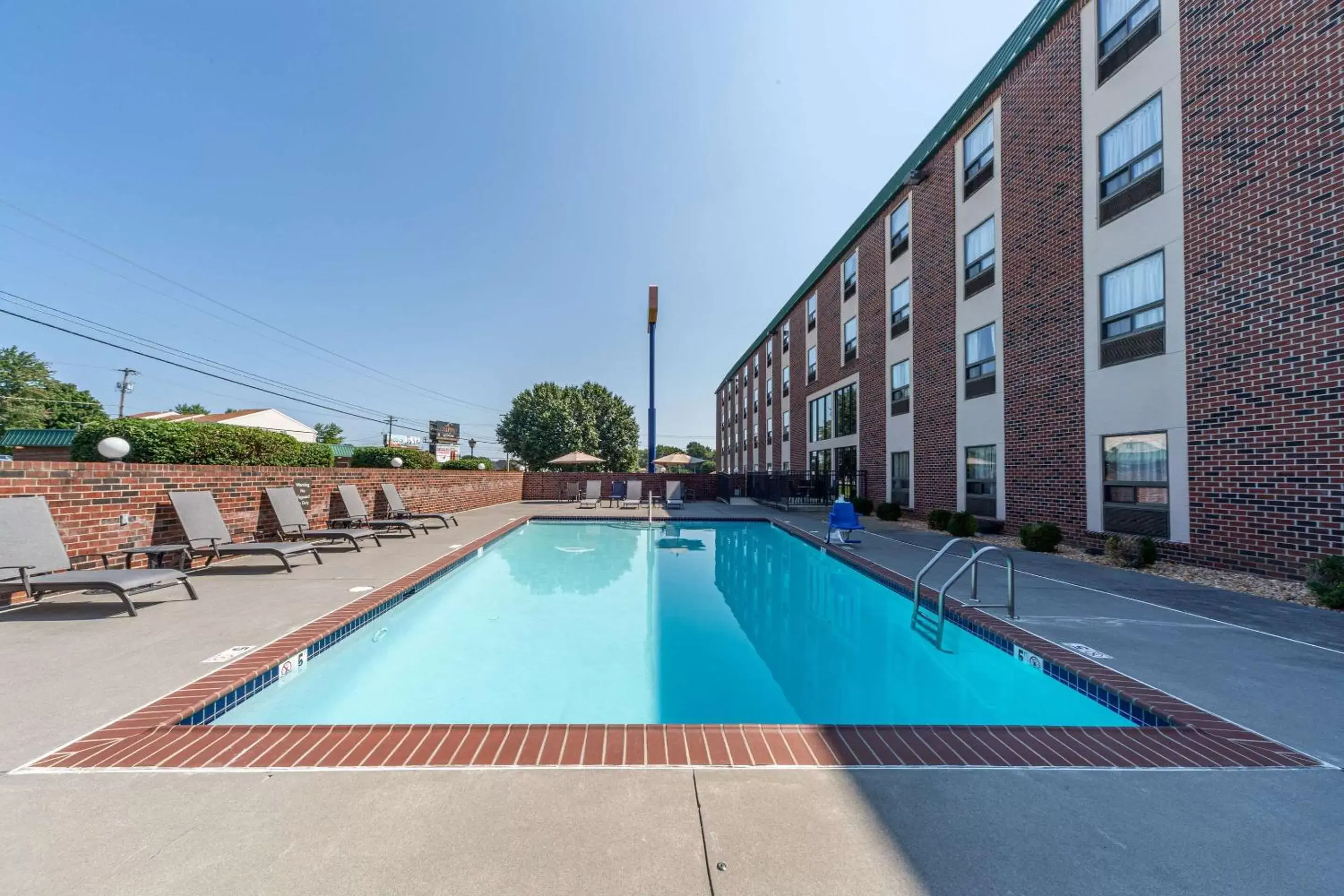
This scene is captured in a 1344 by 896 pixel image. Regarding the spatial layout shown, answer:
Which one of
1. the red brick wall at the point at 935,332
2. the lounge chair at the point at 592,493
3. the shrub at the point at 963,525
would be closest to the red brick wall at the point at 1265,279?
the shrub at the point at 963,525

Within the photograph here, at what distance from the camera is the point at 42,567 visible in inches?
182

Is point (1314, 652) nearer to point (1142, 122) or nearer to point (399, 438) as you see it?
point (1142, 122)

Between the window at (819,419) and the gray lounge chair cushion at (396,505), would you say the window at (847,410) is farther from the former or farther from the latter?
the gray lounge chair cushion at (396,505)

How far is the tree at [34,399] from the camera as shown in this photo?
33.9 meters

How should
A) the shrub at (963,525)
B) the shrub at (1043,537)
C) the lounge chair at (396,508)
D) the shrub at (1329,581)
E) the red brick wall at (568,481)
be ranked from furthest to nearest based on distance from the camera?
the red brick wall at (568,481), the lounge chair at (396,508), the shrub at (963,525), the shrub at (1043,537), the shrub at (1329,581)

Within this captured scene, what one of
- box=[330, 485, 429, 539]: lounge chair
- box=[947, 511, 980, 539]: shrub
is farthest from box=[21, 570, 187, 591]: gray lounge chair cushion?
box=[947, 511, 980, 539]: shrub

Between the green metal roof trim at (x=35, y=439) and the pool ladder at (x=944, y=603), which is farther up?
the green metal roof trim at (x=35, y=439)

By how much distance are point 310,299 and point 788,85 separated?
2872 cm

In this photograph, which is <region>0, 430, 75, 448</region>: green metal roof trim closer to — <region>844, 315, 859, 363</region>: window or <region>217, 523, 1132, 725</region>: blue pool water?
<region>217, 523, 1132, 725</region>: blue pool water

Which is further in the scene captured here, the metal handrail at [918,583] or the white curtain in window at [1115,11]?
the white curtain in window at [1115,11]

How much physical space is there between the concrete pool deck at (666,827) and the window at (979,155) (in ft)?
39.4

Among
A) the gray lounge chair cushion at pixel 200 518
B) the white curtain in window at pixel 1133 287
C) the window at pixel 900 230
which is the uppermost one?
the window at pixel 900 230

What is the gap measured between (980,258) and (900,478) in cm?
613

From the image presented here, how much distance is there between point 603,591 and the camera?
7504 millimetres
